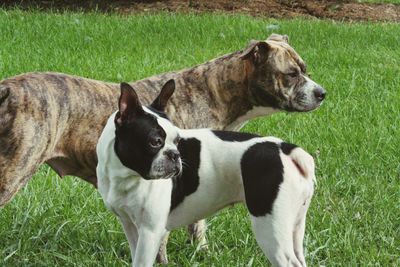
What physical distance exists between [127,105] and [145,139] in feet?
0.62

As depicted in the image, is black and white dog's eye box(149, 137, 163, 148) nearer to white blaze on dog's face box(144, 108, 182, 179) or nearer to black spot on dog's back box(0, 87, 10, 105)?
white blaze on dog's face box(144, 108, 182, 179)

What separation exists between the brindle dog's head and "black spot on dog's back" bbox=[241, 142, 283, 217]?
4.35 feet

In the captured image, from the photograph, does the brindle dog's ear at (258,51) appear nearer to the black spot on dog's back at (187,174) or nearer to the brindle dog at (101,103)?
the brindle dog at (101,103)

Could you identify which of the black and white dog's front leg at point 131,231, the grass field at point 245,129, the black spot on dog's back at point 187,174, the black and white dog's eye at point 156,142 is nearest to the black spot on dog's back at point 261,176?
the black spot on dog's back at point 187,174

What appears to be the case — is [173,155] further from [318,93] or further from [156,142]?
[318,93]

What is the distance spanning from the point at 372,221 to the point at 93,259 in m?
1.90

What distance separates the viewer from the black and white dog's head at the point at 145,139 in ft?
12.9

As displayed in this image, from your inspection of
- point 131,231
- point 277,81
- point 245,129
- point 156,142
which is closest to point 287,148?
point 156,142

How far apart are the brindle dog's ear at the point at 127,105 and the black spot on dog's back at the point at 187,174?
1.40 feet

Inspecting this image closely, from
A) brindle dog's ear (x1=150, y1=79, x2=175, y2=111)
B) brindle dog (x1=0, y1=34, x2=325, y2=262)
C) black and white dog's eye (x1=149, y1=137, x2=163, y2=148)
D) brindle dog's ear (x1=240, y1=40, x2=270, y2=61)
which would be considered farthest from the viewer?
brindle dog's ear (x1=240, y1=40, x2=270, y2=61)

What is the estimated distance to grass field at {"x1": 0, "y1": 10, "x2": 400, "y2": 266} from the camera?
5.06 meters

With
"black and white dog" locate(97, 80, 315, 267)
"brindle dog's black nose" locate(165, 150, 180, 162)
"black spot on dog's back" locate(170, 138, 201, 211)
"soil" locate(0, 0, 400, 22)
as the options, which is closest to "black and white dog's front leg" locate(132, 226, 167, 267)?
"black and white dog" locate(97, 80, 315, 267)

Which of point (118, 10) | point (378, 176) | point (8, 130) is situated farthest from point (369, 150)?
point (118, 10)

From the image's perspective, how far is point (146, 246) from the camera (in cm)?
413
